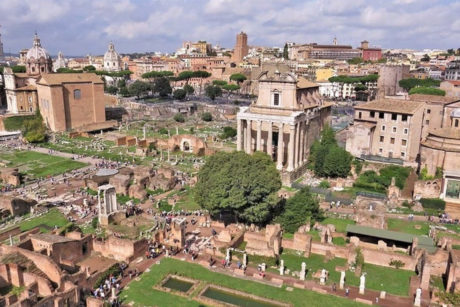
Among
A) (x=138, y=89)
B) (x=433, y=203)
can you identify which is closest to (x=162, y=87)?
(x=138, y=89)

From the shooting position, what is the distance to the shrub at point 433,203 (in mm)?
33750

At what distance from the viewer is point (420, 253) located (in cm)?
2519

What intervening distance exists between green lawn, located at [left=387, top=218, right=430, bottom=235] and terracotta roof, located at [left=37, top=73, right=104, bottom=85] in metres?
54.0

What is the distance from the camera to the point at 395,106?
44.1 m

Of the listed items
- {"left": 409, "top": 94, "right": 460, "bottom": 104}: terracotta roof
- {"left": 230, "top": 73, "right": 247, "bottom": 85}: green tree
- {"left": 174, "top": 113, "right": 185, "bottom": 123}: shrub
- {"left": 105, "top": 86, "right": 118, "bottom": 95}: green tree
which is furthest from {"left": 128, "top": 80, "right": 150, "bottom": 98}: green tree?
{"left": 409, "top": 94, "right": 460, "bottom": 104}: terracotta roof

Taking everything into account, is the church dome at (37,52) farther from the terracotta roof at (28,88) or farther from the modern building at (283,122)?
the modern building at (283,122)

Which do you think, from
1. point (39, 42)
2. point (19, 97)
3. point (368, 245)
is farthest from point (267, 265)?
point (39, 42)

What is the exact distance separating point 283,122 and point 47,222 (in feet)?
77.9

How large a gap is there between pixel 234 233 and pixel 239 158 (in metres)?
5.43

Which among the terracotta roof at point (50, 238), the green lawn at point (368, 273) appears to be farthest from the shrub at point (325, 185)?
the terracotta roof at point (50, 238)

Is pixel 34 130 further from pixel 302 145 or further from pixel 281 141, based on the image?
pixel 302 145

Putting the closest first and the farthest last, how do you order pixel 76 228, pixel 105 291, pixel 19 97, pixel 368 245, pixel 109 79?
1. pixel 105 291
2. pixel 368 245
3. pixel 76 228
4. pixel 19 97
5. pixel 109 79

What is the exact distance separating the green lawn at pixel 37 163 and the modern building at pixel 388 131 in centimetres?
3156

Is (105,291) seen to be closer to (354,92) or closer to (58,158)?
(58,158)
